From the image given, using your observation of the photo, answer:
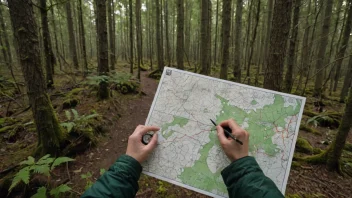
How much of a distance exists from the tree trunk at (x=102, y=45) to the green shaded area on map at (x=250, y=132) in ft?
18.3

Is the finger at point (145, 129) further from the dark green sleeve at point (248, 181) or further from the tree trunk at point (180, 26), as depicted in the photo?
the tree trunk at point (180, 26)

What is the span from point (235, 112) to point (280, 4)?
2.56 meters

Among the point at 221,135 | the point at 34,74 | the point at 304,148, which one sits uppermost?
the point at 34,74

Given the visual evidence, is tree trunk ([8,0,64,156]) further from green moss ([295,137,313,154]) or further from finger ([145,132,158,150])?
green moss ([295,137,313,154])

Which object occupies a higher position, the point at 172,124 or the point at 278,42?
the point at 278,42

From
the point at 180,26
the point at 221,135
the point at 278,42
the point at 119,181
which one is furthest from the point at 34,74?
the point at 180,26

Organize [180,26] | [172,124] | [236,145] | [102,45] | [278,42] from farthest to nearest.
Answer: [180,26], [102,45], [278,42], [172,124], [236,145]

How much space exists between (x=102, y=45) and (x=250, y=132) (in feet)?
20.1

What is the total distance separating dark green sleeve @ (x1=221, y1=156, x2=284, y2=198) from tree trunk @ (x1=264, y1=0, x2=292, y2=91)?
2.68m

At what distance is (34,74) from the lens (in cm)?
321

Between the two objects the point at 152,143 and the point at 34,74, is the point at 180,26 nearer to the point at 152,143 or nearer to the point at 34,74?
the point at 34,74

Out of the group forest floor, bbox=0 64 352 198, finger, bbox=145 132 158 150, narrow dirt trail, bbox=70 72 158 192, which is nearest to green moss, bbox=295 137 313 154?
forest floor, bbox=0 64 352 198

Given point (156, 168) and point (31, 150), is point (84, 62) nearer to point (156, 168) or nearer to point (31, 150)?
point (31, 150)

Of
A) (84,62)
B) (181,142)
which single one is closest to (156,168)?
(181,142)
